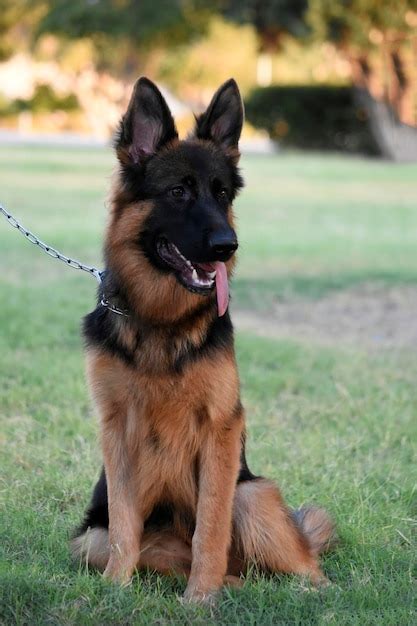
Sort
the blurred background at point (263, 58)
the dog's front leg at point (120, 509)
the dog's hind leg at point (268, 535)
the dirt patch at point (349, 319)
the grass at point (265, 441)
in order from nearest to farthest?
the grass at point (265, 441), the dog's front leg at point (120, 509), the dog's hind leg at point (268, 535), the dirt patch at point (349, 319), the blurred background at point (263, 58)

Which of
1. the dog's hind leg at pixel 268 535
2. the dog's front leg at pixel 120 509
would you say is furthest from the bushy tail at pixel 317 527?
the dog's front leg at pixel 120 509

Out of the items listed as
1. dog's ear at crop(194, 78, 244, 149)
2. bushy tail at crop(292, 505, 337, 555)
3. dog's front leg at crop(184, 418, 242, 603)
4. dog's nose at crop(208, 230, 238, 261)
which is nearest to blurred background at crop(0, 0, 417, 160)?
dog's ear at crop(194, 78, 244, 149)

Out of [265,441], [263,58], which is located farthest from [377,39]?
[265,441]

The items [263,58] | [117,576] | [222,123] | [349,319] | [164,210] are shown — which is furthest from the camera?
[263,58]

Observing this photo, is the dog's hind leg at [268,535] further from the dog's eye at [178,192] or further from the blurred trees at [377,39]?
the blurred trees at [377,39]

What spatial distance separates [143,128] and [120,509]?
1.70 meters

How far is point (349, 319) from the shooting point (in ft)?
37.1

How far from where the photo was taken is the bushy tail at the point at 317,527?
494 centimetres

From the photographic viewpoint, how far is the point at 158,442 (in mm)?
4457

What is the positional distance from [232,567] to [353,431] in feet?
8.16

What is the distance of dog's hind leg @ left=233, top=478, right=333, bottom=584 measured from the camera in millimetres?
4598

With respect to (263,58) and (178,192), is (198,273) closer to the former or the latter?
(178,192)

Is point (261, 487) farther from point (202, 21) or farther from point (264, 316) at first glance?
point (202, 21)

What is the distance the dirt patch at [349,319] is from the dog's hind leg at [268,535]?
18.1ft
